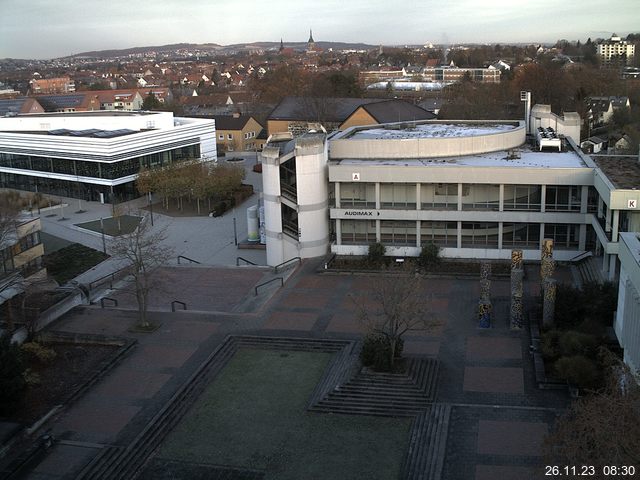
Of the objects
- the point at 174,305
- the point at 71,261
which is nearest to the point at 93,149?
the point at 71,261

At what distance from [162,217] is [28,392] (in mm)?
26019

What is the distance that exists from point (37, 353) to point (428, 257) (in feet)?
54.1

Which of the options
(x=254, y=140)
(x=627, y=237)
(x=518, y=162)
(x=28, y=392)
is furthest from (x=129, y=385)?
(x=254, y=140)

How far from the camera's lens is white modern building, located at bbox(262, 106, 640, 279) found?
31.5m

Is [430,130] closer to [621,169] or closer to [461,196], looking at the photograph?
[461,196]

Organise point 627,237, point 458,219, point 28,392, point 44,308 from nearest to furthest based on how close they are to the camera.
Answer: point 627,237 < point 28,392 < point 44,308 < point 458,219

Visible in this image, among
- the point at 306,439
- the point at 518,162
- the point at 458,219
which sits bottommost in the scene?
the point at 306,439

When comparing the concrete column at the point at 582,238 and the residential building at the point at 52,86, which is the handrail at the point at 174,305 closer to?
the concrete column at the point at 582,238

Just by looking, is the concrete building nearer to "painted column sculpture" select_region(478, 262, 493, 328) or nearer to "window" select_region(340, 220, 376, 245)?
"painted column sculpture" select_region(478, 262, 493, 328)

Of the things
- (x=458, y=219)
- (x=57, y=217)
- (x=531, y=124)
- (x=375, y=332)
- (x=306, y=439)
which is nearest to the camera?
(x=306, y=439)

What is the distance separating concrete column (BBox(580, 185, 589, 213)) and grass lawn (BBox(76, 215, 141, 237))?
25124 mm

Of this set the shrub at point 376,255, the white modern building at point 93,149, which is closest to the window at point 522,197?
the shrub at point 376,255

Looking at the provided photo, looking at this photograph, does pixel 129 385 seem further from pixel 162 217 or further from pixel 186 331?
pixel 162 217

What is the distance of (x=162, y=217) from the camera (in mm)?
46406
